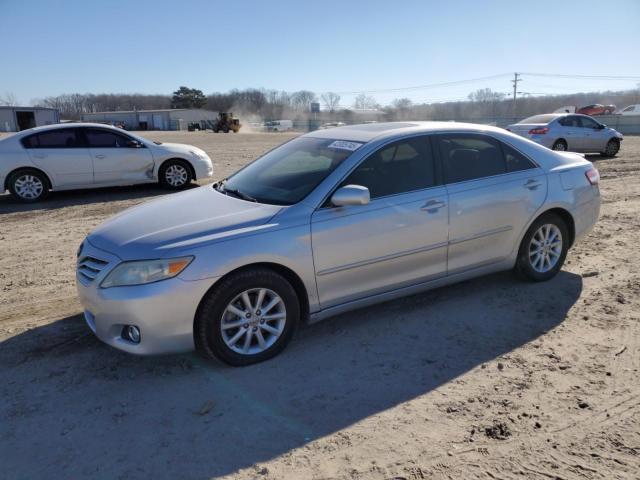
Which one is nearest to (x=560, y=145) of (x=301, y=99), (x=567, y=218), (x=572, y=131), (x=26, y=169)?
(x=572, y=131)

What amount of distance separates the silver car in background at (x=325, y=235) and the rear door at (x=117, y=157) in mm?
6643

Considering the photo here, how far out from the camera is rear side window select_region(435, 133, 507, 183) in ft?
15.0

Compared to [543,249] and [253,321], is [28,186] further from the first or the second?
[543,249]

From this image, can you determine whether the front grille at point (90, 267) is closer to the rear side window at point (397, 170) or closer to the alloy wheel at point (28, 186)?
the rear side window at point (397, 170)

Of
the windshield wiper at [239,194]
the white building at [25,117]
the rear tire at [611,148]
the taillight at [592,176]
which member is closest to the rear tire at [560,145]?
the rear tire at [611,148]

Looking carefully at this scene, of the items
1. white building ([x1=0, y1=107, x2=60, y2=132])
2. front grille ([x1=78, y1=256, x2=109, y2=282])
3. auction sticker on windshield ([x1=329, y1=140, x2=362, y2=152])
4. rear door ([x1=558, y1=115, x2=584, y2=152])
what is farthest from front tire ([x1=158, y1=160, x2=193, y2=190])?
white building ([x1=0, y1=107, x2=60, y2=132])

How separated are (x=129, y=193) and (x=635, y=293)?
9.62 metres

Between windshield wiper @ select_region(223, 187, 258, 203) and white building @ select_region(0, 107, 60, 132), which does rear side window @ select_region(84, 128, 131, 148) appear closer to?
windshield wiper @ select_region(223, 187, 258, 203)

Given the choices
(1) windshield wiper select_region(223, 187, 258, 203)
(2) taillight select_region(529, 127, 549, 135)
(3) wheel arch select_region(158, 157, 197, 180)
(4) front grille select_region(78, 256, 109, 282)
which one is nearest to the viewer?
(4) front grille select_region(78, 256, 109, 282)

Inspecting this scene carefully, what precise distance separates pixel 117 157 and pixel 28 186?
5.85ft

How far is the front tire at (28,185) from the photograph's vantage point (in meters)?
10.0

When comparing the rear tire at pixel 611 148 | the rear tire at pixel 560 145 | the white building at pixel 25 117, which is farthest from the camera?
the white building at pixel 25 117

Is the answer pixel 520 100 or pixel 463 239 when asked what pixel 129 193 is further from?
pixel 520 100

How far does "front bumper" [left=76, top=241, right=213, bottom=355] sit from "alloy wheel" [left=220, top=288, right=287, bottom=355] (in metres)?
0.26
